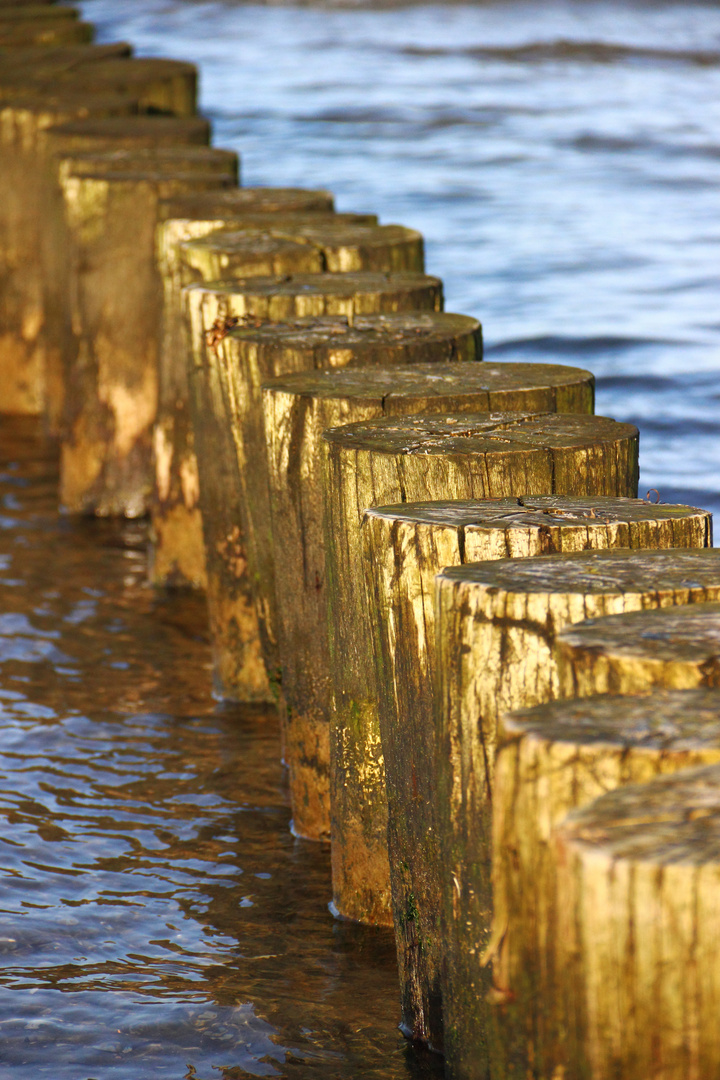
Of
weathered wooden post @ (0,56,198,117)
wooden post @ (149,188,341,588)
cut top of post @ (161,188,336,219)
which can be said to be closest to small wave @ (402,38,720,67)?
weathered wooden post @ (0,56,198,117)

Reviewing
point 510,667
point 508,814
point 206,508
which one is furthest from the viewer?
point 206,508

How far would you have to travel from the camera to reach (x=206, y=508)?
4.72 meters

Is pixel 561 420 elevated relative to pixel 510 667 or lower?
elevated

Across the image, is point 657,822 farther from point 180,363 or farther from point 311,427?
point 180,363

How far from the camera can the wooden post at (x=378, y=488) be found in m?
2.96

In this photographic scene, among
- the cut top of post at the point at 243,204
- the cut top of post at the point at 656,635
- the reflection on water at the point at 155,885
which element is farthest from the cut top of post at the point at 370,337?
the cut top of post at the point at 656,635

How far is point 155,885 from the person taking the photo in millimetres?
3584

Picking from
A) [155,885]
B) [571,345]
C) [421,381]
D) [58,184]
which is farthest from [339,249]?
[571,345]

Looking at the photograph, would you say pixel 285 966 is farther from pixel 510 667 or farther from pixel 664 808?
pixel 664 808

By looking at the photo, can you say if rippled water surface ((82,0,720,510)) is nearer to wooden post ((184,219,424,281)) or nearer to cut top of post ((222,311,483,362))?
wooden post ((184,219,424,281))

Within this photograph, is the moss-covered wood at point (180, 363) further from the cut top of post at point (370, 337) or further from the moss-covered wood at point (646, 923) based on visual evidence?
the moss-covered wood at point (646, 923)

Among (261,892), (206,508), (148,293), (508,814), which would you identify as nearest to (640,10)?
(148,293)

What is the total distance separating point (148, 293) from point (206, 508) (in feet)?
5.56

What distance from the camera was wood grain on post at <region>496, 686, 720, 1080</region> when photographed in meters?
1.75
